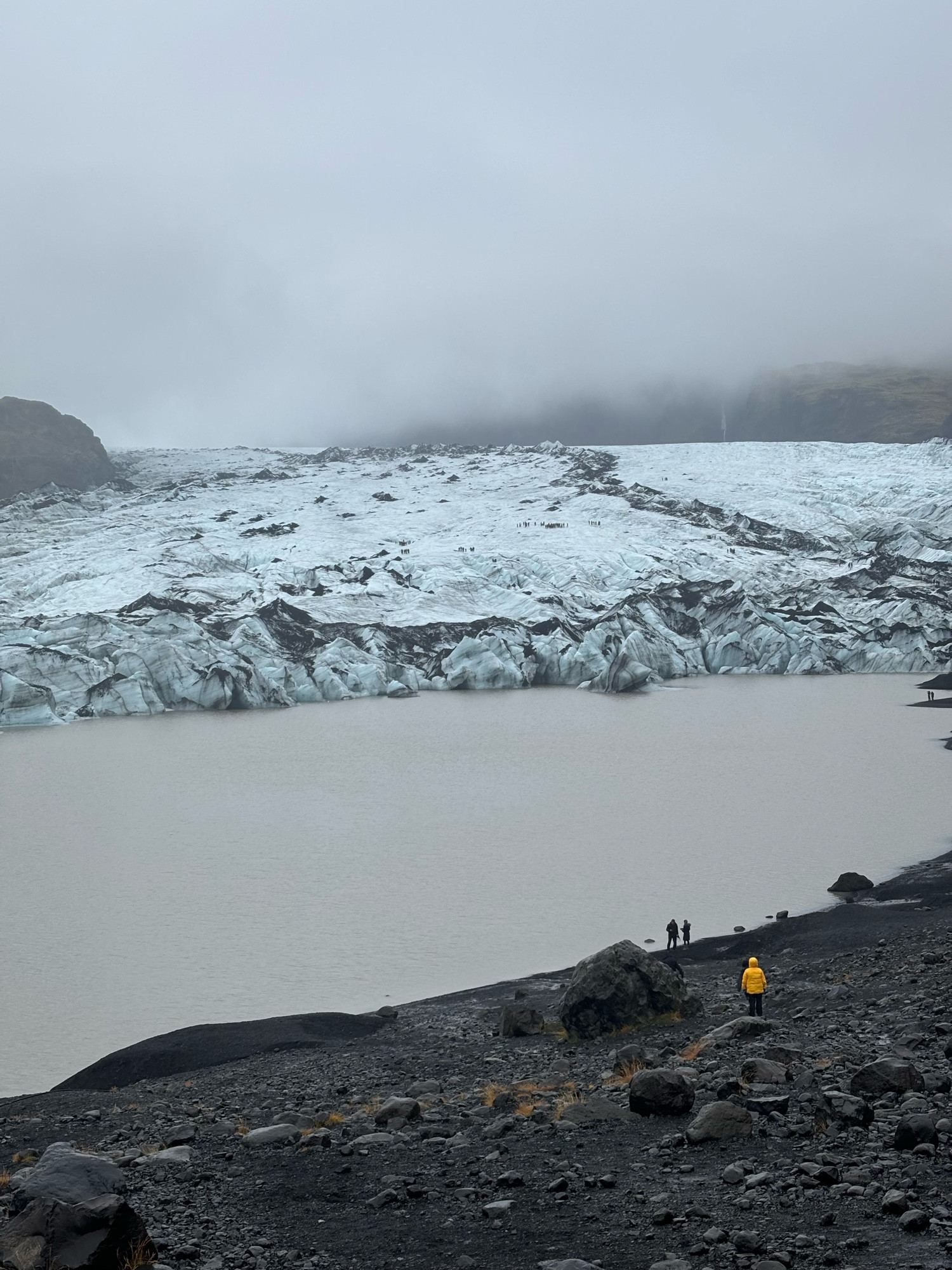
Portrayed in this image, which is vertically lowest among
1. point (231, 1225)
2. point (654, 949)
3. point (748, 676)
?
point (748, 676)

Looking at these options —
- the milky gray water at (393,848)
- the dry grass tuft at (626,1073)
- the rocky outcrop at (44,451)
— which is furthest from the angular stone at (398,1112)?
the rocky outcrop at (44,451)

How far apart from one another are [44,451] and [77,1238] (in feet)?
397

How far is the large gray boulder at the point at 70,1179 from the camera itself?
5418 millimetres

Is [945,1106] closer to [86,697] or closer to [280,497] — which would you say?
[86,697]

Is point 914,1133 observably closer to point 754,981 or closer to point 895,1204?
point 895,1204

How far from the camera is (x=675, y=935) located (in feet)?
49.5

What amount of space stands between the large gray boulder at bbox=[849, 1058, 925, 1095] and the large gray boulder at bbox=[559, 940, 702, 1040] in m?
4.26

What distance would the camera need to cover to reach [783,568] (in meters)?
69.1

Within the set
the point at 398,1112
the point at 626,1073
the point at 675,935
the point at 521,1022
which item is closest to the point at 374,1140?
the point at 398,1112

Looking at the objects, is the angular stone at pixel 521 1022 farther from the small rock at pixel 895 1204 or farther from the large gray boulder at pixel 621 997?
the small rock at pixel 895 1204

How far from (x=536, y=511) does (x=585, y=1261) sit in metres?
79.3

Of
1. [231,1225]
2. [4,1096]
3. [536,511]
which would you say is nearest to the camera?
[231,1225]

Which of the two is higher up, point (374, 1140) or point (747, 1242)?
point (747, 1242)

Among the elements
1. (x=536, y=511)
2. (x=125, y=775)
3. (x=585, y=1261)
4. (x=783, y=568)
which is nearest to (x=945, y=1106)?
(x=585, y=1261)
